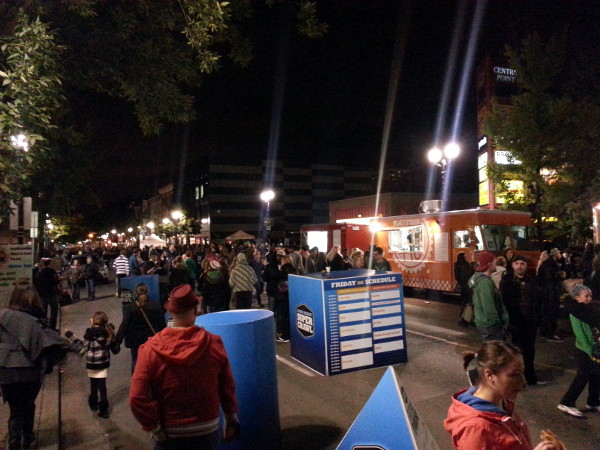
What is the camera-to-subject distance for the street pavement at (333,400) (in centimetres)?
514

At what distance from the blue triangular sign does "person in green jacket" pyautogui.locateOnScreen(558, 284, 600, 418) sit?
12.1 ft

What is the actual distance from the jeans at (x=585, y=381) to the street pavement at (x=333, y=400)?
0.18 meters

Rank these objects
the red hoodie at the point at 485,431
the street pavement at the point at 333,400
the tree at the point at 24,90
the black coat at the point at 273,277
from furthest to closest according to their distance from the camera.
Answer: the black coat at the point at 273,277, the street pavement at the point at 333,400, the tree at the point at 24,90, the red hoodie at the point at 485,431

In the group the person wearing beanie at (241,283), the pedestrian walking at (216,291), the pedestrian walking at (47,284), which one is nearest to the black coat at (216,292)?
the pedestrian walking at (216,291)

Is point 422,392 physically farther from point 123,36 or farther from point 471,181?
point 471,181

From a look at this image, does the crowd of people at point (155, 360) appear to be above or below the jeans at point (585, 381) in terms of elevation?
above

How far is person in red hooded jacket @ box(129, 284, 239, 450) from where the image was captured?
266 centimetres

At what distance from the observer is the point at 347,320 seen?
6930 mm

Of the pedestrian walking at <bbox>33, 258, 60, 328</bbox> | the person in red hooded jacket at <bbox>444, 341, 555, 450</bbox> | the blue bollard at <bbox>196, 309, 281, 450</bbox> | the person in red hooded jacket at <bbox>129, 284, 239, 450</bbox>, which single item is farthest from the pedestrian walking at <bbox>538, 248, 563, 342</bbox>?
the pedestrian walking at <bbox>33, 258, 60, 328</bbox>

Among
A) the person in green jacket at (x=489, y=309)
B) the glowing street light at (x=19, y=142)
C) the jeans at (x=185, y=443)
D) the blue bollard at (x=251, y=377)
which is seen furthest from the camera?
the person in green jacket at (x=489, y=309)

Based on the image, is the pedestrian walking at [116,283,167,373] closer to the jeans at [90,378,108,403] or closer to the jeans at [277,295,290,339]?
the jeans at [90,378,108,403]

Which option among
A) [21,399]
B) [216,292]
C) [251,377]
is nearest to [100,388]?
[21,399]

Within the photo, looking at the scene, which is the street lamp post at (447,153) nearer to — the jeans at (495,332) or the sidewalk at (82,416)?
the jeans at (495,332)

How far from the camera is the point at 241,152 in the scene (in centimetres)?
6894
